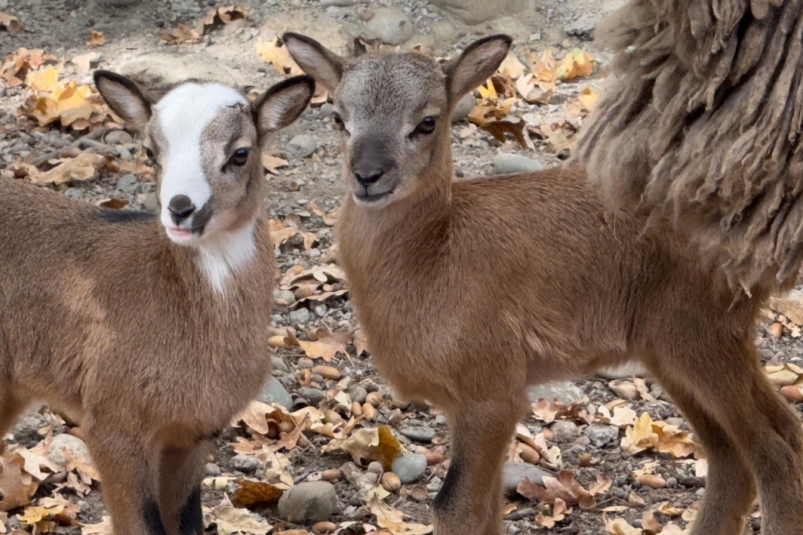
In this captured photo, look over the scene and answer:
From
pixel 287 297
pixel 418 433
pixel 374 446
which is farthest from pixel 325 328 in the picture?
pixel 374 446

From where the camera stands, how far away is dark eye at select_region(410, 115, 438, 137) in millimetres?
4801

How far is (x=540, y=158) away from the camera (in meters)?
7.74

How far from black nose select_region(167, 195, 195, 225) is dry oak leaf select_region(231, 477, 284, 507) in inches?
54.4

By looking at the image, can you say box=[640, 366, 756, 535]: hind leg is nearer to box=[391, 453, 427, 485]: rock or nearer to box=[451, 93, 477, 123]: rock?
box=[391, 453, 427, 485]: rock

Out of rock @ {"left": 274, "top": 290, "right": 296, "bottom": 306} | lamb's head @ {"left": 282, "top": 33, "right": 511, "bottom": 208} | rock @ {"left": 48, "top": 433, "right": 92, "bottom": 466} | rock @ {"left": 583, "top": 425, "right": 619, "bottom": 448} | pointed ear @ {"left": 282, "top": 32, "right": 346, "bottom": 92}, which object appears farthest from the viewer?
rock @ {"left": 274, "top": 290, "right": 296, "bottom": 306}

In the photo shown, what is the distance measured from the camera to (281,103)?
Answer: 15.3 feet

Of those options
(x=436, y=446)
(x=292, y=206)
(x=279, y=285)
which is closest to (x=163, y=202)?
(x=436, y=446)

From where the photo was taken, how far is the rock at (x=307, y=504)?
5016 mm

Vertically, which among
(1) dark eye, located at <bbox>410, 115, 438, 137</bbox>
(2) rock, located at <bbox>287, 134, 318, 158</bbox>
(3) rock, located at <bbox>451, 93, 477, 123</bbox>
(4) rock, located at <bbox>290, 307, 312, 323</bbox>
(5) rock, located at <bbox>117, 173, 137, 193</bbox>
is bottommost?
(4) rock, located at <bbox>290, 307, 312, 323</bbox>

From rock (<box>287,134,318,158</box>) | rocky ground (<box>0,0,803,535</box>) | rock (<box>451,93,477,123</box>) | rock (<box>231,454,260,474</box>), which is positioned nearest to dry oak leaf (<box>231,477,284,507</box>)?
rocky ground (<box>0,0,803,535</box>)

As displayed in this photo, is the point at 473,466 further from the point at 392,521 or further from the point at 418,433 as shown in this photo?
the point at 418,433

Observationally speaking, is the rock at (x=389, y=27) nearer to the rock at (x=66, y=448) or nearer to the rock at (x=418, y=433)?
the rock at (x=418, y=433)

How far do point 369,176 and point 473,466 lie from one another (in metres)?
1.18

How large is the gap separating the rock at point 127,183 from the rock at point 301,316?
148 cm
